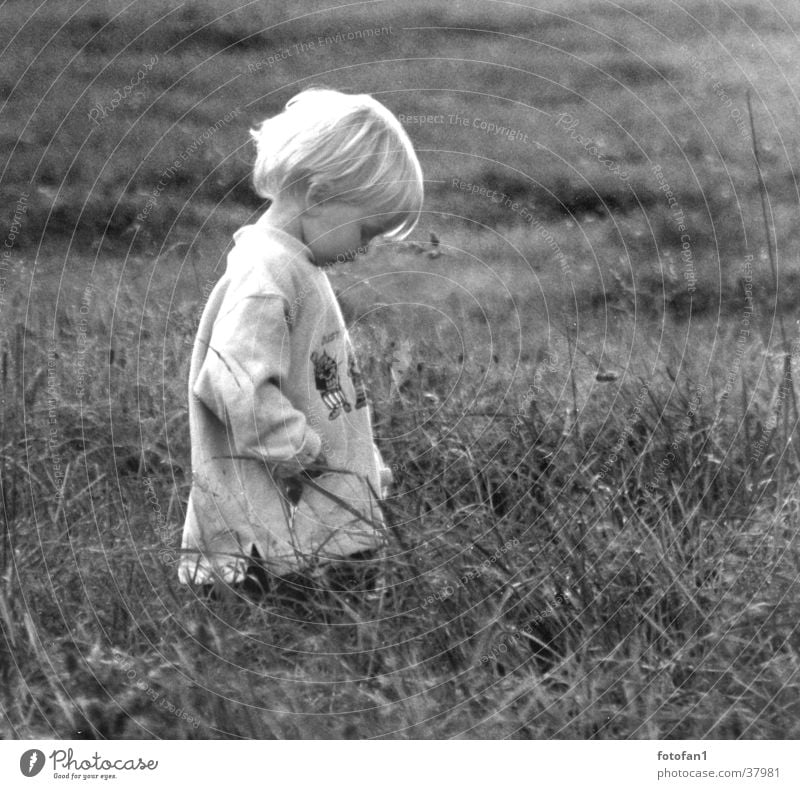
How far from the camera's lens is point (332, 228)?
4.76ft

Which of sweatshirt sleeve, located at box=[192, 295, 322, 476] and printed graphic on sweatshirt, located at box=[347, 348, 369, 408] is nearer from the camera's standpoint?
sweatshirt sleeve, located at box=[192, 295, 322, 476]

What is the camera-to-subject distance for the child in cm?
141

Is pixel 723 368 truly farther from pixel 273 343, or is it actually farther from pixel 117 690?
pixel 117 690

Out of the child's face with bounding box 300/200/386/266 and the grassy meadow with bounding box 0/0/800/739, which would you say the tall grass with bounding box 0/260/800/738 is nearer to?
the grassy meadow with bounding box 0/0/800/739

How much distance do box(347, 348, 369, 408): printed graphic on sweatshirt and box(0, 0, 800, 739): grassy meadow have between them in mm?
56

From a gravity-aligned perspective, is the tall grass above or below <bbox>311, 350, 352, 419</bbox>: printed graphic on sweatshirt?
below

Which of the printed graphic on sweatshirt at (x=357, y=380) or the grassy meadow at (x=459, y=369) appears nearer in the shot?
the grassy meadow at (x=459, y=369)
